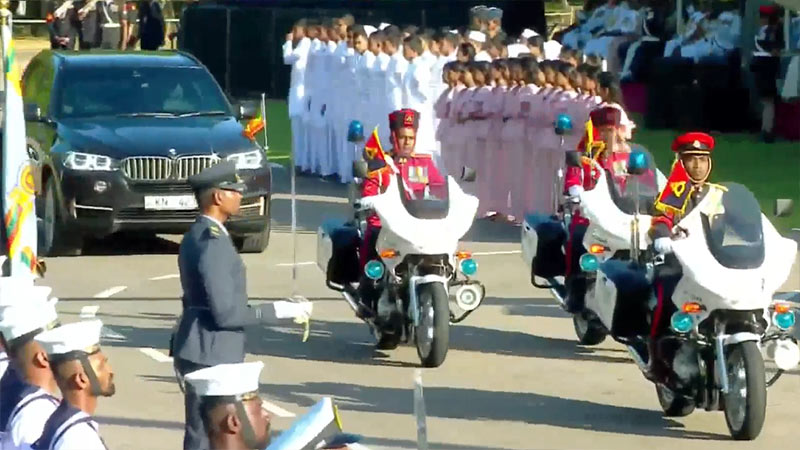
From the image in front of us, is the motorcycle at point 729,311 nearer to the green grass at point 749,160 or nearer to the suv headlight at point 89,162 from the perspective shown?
the suv headlight at point 89,162

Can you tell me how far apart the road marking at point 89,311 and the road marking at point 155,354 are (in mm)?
1249

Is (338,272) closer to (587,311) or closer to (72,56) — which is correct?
(587,311)

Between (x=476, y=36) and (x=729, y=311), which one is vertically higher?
(x=476, y=36)

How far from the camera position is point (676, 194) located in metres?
11.5

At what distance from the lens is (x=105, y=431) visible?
11.0 meters

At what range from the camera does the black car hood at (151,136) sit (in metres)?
17.7

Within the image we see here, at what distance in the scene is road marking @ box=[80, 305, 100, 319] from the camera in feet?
48.4

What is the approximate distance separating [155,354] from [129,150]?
4625 millimetres

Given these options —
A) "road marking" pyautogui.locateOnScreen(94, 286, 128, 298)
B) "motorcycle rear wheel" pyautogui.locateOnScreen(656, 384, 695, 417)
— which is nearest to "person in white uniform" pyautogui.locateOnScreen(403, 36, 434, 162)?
"road marking" pyautogui.locateOnScreen(94, 286, 128, 298)

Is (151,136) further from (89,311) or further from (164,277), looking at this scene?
(89,311)

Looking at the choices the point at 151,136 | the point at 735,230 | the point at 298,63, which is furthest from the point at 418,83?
the point at 735,230

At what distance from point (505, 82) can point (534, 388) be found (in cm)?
792

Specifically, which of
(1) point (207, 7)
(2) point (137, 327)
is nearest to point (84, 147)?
(2) point (137, 327)

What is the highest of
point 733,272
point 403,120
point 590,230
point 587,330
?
point 403,120
